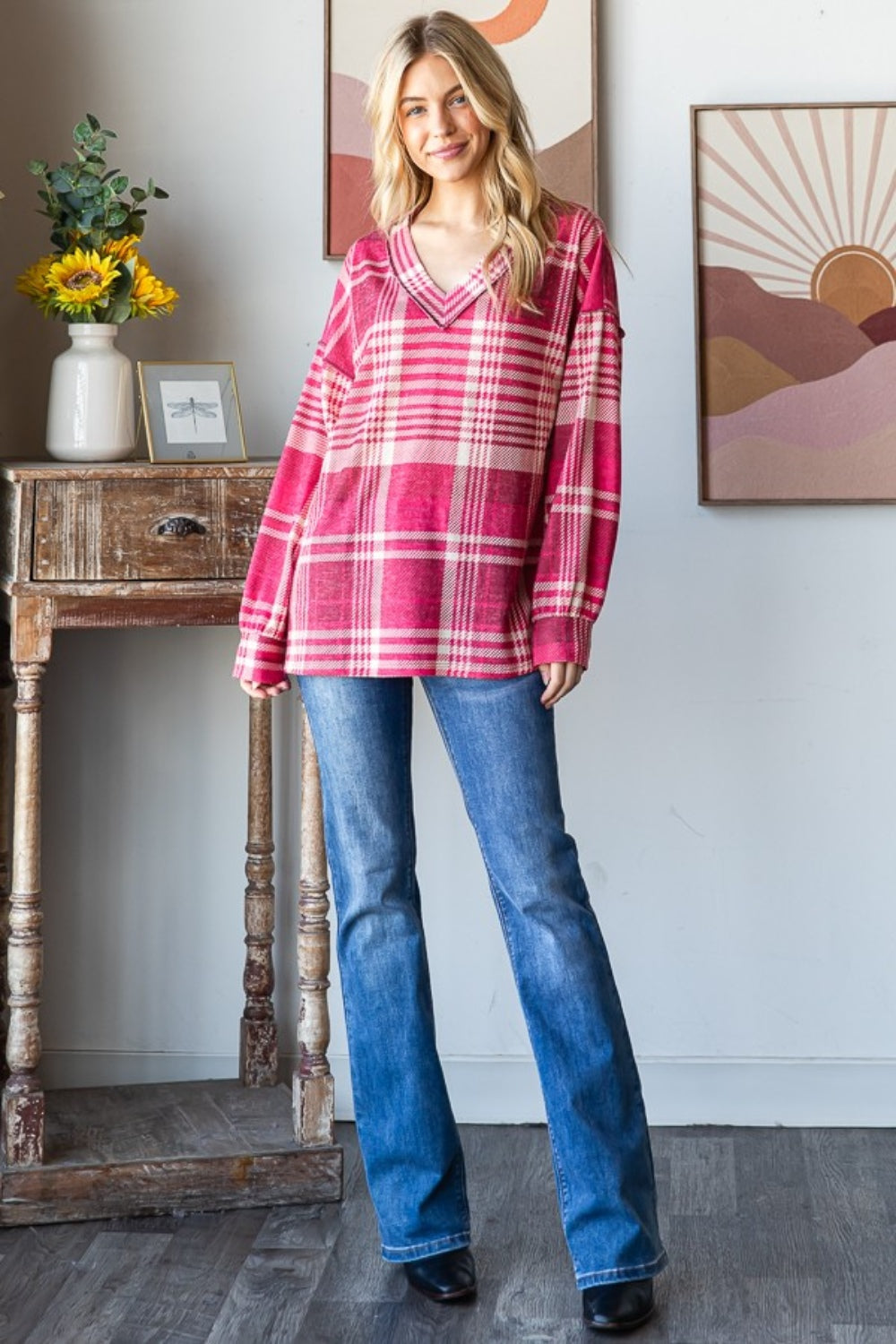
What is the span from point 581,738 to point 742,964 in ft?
1.42

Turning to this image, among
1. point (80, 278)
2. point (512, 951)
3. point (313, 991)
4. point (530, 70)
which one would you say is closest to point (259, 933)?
point (313, 991)

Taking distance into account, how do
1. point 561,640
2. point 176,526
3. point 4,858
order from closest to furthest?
point 561,640 < point 176,526 < point 4,858

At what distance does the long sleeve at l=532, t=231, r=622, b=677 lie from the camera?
1.78 meters

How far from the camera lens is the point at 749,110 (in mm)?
2393

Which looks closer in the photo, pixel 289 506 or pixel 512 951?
pixel 512 951

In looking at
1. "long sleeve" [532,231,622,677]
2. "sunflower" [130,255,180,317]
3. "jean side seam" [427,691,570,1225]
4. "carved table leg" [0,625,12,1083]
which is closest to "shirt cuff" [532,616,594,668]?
"long sleeve" [532,231,622,677]

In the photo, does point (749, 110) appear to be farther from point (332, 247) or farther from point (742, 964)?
point (742, 964)

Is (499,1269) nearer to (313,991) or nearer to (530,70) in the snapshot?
(313,991)

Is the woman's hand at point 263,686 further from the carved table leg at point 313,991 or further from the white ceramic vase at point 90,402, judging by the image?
the white ceramic vase at point 90,402

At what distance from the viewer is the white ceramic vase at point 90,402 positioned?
2.23 meters

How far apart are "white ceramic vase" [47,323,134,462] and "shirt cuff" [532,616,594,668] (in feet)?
2.54

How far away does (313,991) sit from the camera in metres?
2.24

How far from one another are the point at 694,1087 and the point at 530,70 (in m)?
1.58

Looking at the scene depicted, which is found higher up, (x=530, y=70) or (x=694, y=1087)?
(x=530, y=70)
